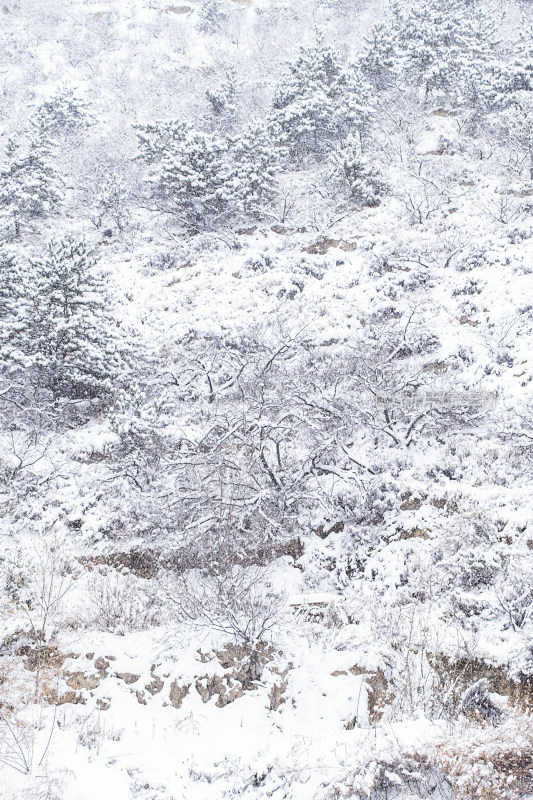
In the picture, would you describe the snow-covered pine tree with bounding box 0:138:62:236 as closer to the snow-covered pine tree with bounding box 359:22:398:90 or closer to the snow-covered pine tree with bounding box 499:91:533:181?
the snow-covered pine tree with bounding box 359:22:398:90

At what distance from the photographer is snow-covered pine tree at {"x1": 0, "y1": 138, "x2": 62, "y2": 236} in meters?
20.4

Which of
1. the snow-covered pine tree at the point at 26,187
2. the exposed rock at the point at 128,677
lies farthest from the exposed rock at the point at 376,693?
the snow-covered pine tree at the point at 26,187

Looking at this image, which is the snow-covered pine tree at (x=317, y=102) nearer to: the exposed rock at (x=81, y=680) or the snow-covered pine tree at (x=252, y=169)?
the snow-covered pine tree at (x=252, y=169)

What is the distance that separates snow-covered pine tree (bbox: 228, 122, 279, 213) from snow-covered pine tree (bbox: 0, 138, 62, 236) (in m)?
8.03

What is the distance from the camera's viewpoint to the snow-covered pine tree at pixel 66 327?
1166cm

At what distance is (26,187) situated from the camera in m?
20.6

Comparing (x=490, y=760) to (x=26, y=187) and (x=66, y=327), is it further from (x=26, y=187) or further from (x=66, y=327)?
(x=26, y=187)

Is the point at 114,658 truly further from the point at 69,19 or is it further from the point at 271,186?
the point at 69,19

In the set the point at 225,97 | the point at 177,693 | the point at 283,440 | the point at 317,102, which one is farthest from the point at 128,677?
the point at 225,97

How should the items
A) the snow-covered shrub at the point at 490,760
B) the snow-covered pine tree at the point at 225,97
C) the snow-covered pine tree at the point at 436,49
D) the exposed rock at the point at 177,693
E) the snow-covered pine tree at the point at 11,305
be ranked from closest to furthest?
the snow-covered shrub at the point at 490,760, the exposed rock at the point at 177,693, the snow-covered pine tree at the point at 11,305, the snow-covered pine tree at the point at 436,49, the snow-covered pine tree at the point at 225,97

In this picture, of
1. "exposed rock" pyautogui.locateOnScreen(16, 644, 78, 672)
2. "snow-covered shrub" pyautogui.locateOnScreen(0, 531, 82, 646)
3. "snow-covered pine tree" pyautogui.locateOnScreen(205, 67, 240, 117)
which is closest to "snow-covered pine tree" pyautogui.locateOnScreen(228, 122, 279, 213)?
"snow-covered pine tree" pyautogui.locateOnScreen(205, 67, 240, 117)

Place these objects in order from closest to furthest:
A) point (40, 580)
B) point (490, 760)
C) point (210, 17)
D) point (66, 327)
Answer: point (490, 760) < point (40, 580) < point (66, 327) < point (210, 17)

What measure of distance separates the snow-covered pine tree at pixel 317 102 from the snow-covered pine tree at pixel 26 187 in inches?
414

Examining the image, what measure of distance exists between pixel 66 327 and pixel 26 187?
12828 millimetres
